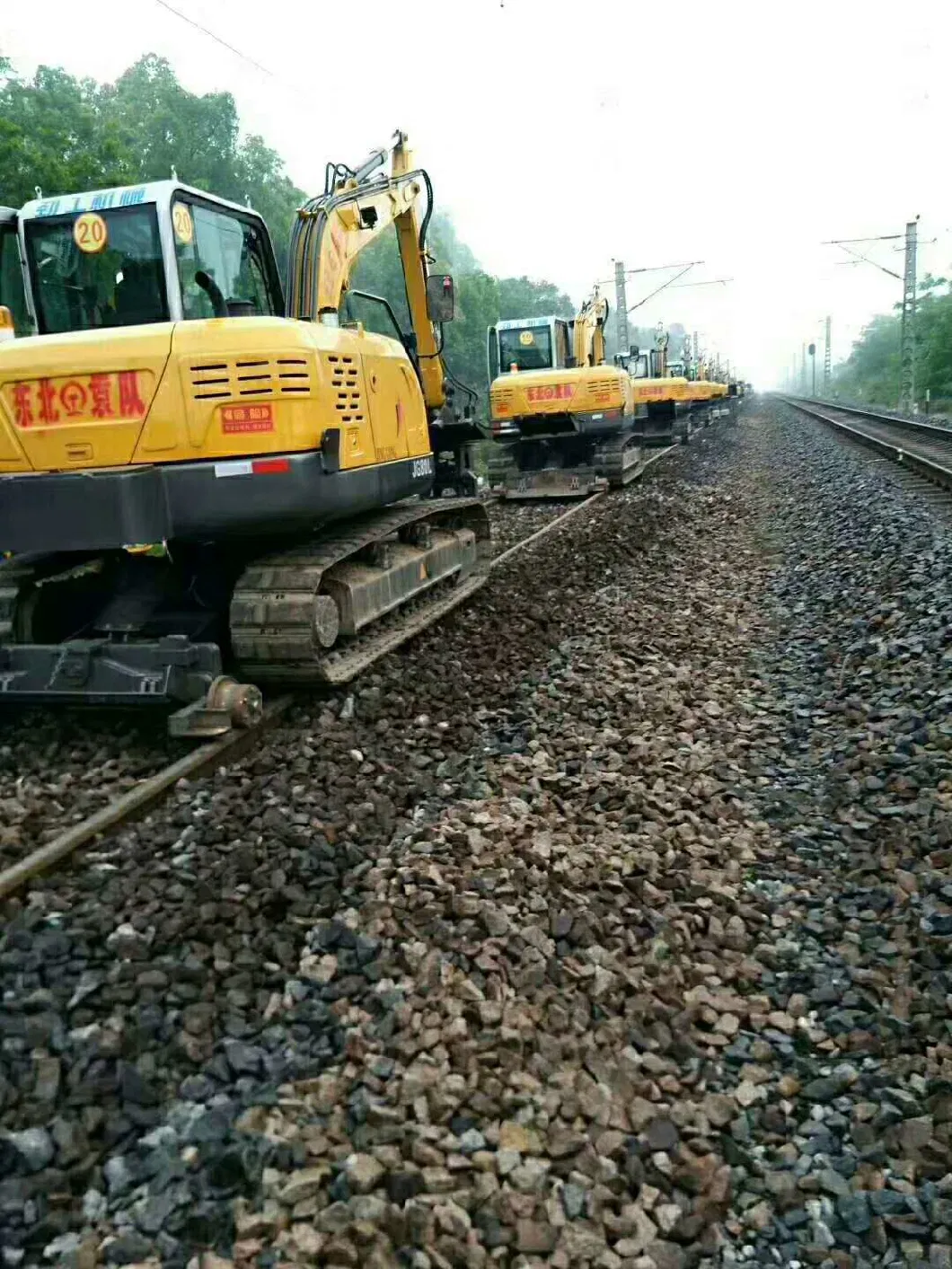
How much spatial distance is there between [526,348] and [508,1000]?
1880 centimetres

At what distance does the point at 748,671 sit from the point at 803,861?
295 centimetres

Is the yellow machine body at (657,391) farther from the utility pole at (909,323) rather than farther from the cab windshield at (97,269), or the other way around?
the cab windshield at (97,269)

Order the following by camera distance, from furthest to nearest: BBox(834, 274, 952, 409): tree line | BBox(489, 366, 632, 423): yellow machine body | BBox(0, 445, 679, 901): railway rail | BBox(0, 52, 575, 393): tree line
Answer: BBox(834, 274, 952, 409): tree line < BBox(0, 52, 575, 393): tree line < BBox(489, 366, 632, 423): yellow machine body < BBox(0, 445, 679, 901): railway rail

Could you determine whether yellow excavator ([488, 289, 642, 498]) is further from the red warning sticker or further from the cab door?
the red warning sticker

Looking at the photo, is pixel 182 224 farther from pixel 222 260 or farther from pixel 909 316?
pixel 909 316

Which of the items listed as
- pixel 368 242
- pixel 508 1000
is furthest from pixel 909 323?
pixel 508 1000

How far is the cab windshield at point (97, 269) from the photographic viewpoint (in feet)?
19.7

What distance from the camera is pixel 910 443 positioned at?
953 inches

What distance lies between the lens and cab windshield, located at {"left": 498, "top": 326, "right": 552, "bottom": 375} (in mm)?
20641

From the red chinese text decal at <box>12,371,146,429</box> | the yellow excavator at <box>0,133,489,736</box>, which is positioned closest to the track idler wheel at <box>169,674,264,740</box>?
the yellow excavator at <box>0,133,489,736</box>

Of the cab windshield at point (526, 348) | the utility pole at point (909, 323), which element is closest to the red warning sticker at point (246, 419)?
the cab windshield at point (526, 348)

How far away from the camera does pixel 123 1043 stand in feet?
10.1

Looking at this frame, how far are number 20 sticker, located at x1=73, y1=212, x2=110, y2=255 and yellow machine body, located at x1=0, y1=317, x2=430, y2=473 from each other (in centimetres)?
75

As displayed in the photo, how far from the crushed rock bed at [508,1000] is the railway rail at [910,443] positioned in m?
11.1
